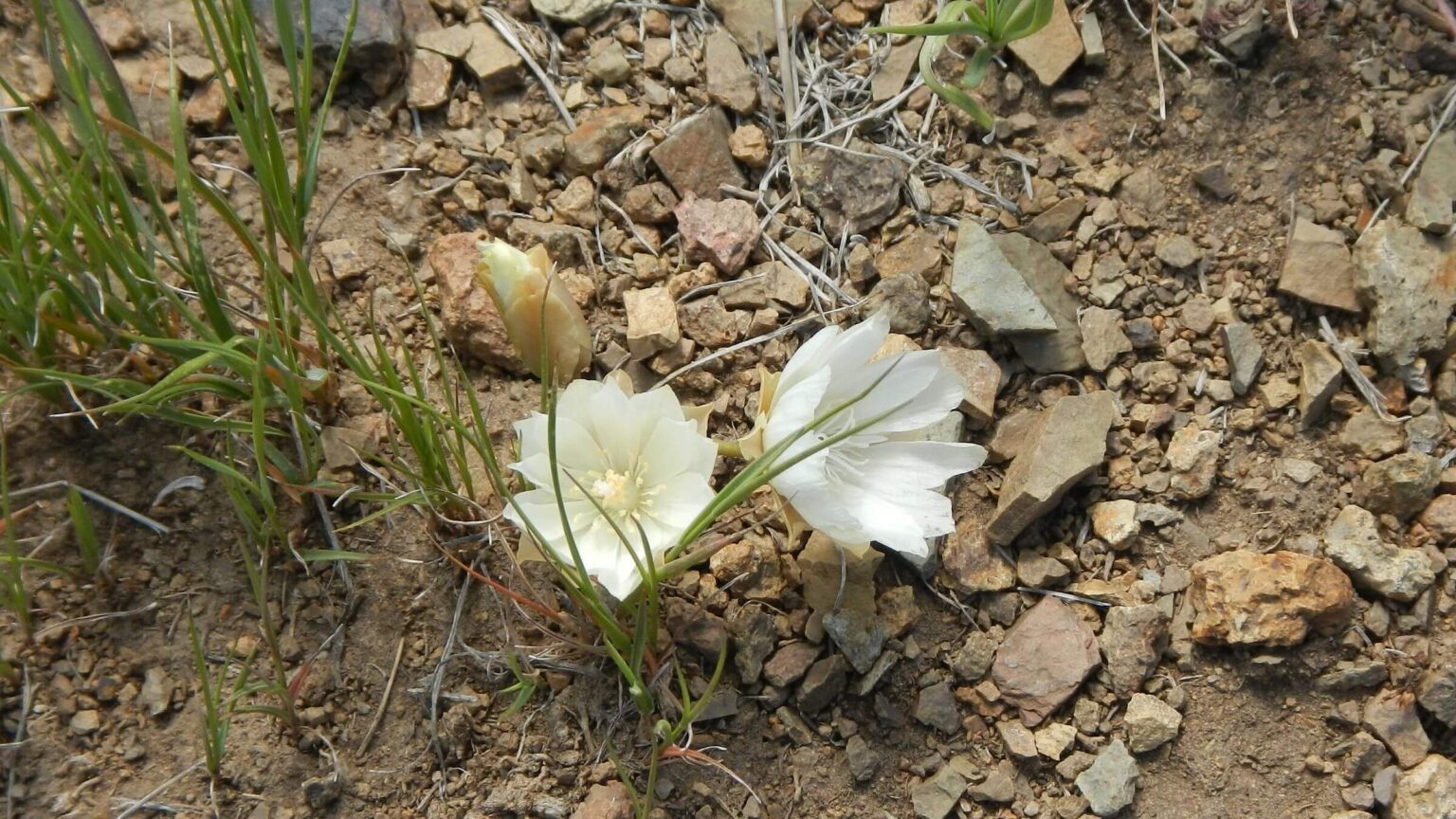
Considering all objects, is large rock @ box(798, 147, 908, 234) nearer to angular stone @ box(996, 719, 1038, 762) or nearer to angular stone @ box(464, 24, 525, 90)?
angular stone @ box(464, 24, 525, 90)

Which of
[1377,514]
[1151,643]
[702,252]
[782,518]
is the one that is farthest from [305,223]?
[1377,514]

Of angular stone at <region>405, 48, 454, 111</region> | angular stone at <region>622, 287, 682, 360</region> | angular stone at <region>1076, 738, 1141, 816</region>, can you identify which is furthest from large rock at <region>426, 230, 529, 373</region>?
angular stone at <region>1076, 738, 1141, 816</region>

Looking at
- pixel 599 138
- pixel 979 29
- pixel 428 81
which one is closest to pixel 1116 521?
pixel 979 29

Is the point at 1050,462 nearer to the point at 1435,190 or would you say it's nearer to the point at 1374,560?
the point at 1374,560

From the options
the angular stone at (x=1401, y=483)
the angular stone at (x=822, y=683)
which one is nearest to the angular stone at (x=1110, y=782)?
the angular stone at (x=822, y=683)

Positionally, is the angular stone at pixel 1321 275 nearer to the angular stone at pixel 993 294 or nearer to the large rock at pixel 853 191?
the angular stone at pixel 993 294

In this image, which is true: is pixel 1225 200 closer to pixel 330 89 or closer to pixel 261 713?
pixel 330 89

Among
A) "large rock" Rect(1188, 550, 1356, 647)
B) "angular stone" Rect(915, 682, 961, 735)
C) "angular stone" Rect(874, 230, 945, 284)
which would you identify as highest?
"angular stone" Rect(874, 230, 945, 284)
